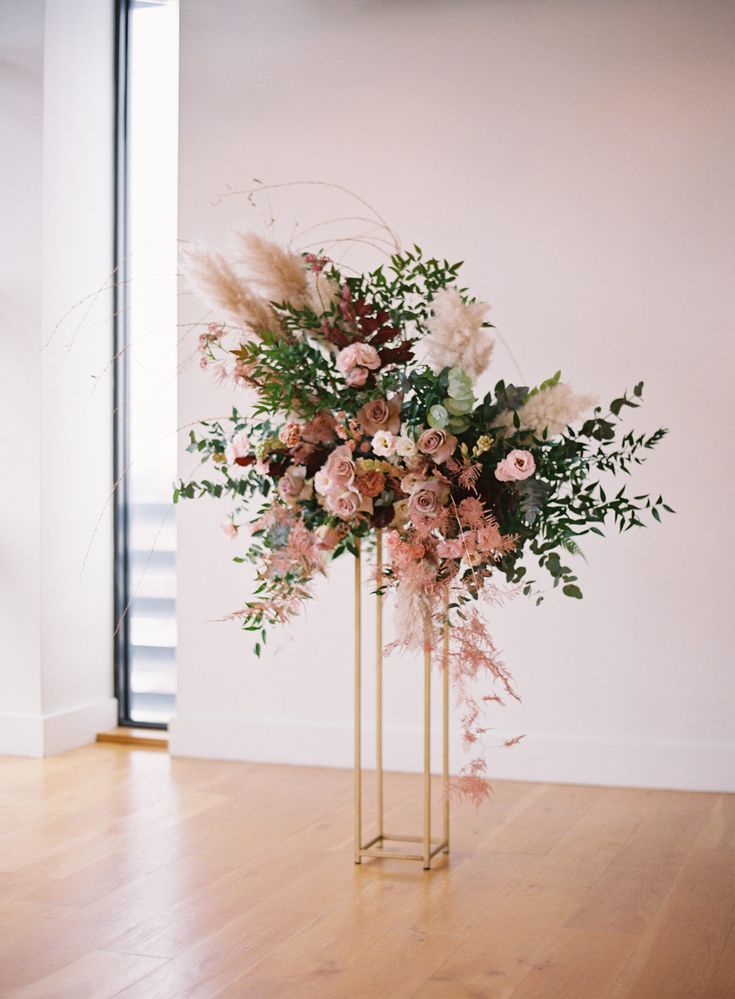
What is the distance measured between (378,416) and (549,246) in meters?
1.59

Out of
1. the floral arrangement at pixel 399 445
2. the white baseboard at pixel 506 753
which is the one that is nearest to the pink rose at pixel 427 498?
the floral arrangement at pixel 399 445

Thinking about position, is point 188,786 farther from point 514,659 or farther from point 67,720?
point 514,659

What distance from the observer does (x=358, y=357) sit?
295 centimetres

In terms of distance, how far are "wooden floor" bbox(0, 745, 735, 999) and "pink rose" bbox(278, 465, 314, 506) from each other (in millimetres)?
971

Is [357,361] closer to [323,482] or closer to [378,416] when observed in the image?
[378,416]

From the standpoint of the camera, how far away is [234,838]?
11.7 ft

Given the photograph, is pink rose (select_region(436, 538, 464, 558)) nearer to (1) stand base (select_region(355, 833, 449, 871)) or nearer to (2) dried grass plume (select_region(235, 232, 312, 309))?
(2) dried grass plume (select_region(235, 232, 312, 309))

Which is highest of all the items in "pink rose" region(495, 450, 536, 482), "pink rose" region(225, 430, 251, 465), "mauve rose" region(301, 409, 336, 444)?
"mauve rose" region(301, 409, 336, 444)

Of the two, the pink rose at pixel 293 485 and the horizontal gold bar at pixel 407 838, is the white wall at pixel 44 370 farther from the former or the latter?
the pink rose at pixel 293 485

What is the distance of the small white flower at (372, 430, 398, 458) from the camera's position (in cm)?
293

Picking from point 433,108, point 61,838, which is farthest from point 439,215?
point 61,838

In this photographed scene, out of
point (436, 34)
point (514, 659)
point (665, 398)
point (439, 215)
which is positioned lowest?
point (514, 659)

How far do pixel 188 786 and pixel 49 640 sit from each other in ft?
2.95

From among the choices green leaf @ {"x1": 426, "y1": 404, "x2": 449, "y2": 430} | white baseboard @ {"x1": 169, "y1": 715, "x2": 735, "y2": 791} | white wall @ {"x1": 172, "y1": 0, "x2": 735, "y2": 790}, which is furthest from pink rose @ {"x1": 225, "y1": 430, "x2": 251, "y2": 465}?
white baseboard @ {"x1": 169, "y1": 715, "x2": 735, "y2": 791}
